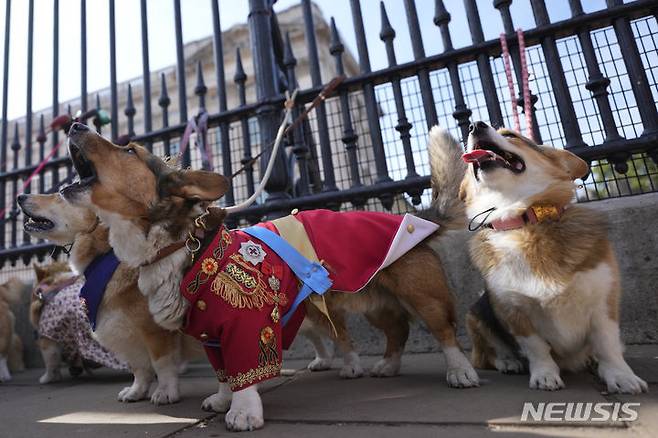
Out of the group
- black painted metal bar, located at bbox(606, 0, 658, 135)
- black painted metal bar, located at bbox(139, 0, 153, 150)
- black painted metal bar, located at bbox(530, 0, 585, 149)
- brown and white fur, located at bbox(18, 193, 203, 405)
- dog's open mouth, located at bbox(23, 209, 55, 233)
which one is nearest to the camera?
brown and white fur, located at bbox(18, 193, 203, 405)

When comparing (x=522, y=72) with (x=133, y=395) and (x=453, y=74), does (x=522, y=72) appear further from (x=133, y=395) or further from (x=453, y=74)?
(x=133, y=395)

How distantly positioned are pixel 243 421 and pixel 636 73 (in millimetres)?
3200

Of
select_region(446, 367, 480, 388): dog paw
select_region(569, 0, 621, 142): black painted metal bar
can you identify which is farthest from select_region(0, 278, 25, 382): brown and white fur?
select_region(569, 0, 621, 142): black painted metal bar

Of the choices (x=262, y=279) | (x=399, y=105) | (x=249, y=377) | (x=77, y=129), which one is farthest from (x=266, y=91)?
(x=249, y=377)

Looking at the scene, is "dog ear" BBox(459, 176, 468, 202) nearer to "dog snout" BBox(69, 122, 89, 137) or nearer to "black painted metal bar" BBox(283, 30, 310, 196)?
"black painted metal bar" BBox(283, 30, 310, 196)

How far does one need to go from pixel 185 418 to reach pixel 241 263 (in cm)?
70

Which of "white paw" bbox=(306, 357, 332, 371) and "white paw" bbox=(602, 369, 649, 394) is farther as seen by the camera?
"white paw" bbox=(306, 357, 332, 371)

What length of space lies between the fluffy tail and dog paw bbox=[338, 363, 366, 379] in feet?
3.23

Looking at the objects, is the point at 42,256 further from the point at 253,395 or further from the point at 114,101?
the point at 253,395

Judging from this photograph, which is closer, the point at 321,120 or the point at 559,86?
the point at 559,86

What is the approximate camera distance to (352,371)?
2361mm

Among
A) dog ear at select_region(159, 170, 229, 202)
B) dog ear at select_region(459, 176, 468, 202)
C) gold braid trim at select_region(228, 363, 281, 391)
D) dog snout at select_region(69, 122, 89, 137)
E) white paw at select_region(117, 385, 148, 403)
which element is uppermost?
dog snout at select_region(69, 122, 89, 137)

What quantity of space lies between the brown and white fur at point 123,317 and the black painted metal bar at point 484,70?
2.59 m

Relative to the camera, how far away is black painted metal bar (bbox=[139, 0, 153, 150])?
13.0 feet
